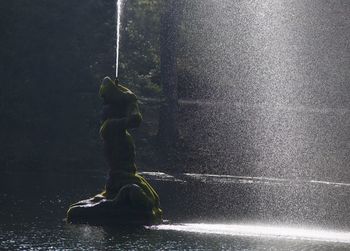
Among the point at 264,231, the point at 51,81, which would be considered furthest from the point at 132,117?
the point at 51,81

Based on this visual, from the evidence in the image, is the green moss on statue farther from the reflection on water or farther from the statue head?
the reflection on water

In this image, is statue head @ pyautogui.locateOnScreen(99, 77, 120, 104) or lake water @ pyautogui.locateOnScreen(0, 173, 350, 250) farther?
statue head @ pyautogui.locateOnScreen(99, 77, 120, 104)

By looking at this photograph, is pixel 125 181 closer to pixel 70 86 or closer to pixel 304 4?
pixel 70 86

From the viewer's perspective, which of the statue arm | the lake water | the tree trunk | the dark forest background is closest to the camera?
the lake water

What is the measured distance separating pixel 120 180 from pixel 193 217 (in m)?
2.72

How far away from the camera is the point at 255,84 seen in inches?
2122

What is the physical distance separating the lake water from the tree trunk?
269 inches

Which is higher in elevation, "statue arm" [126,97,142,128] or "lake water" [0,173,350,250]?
"statue arm" [126,97,142,128]

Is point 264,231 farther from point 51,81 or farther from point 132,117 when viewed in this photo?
point 51,81

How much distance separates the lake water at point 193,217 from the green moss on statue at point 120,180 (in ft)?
1.87

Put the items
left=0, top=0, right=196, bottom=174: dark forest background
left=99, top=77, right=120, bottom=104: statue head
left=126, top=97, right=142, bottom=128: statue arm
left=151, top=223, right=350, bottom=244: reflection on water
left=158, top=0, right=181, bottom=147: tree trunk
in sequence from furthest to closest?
left=158, top=0, right=181, bottom=147: tree trunk, left=0, top=0, right=196, bottom=174: dark forest background, left=99, top=77, right=120, bottom=104: statue head, left=126, top=97, right=142, bottom=128: statue arm, left=151, top=223, right=350, bottom=244: reflection on water


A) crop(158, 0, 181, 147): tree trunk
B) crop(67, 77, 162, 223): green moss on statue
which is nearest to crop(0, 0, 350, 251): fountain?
crop(67, 77, 162, 223): green moss on statue

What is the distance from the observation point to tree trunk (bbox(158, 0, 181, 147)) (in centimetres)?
4128

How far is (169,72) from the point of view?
137 ft
